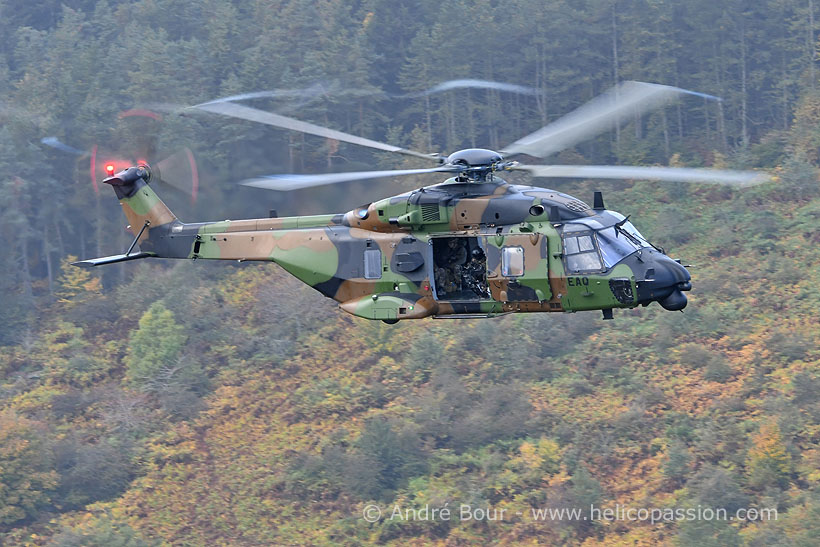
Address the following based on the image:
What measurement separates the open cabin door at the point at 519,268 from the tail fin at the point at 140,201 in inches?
287

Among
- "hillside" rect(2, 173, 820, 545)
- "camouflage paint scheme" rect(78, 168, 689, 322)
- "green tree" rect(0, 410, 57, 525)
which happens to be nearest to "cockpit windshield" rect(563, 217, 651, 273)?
"camouflage paint scheme" rect(78, 168, 689, 322)

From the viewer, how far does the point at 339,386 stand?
40.4 meters

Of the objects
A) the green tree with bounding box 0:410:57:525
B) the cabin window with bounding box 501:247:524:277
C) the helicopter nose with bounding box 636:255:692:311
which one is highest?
the cabin window with bounding box 501:247:524:277

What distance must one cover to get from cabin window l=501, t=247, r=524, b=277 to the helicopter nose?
1.93 meters

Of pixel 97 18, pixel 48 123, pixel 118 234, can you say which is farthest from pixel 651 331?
pixel 97 18

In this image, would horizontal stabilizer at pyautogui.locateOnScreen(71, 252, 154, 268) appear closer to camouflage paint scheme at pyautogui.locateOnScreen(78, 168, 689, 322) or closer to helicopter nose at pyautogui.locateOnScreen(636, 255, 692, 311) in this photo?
camouflage paint scheme at pyautogui.locateOnScreen(78, 168, 689, 322)

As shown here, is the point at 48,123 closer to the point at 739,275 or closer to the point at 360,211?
the point at 739,275

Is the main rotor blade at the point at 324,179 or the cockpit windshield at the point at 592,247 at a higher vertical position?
the main rotor blade at the point at 324,179

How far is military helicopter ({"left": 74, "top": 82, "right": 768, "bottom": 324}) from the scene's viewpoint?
1975 cm

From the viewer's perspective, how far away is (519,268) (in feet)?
66.0

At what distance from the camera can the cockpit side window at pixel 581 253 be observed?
19.9 meters

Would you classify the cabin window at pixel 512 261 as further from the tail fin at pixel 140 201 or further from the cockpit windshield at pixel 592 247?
the tail fin at pixel 140 201

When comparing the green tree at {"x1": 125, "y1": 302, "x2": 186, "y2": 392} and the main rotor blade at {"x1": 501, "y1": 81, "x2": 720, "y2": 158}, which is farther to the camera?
the green tree at {"x1": 125, "y1": 302, "x2": 186, "y2": 392}

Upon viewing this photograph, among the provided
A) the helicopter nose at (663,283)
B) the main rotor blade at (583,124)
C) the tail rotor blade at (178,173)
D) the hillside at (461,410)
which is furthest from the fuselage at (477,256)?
the hillside at (461,410)
